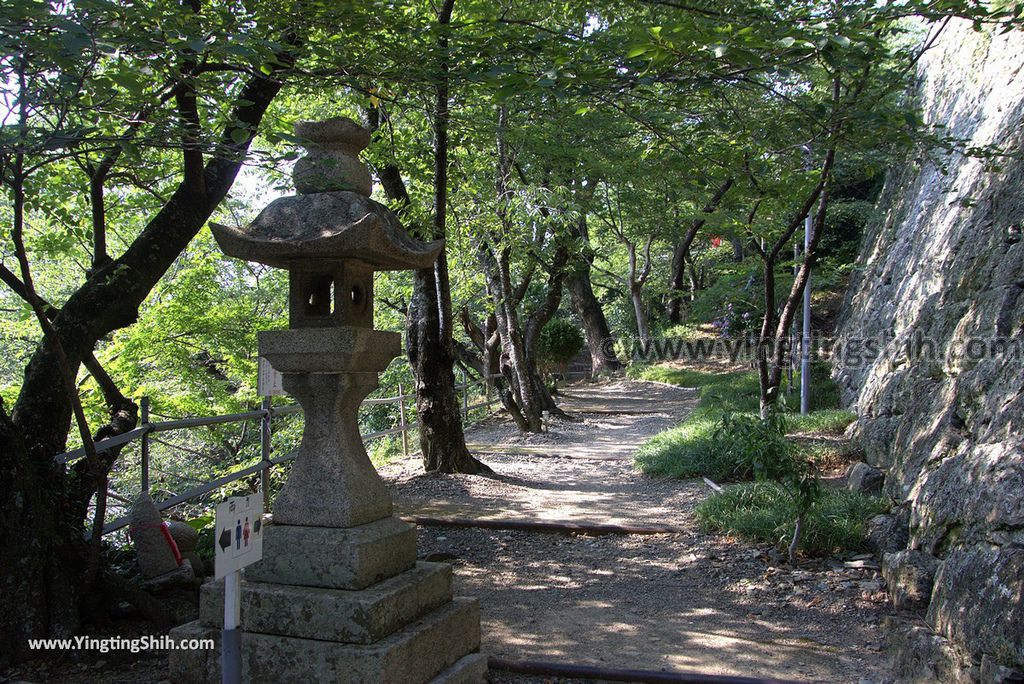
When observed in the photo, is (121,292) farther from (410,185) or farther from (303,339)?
(410,185)

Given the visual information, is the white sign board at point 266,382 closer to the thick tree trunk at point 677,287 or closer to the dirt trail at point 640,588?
A: the dirt trail at point 640,588

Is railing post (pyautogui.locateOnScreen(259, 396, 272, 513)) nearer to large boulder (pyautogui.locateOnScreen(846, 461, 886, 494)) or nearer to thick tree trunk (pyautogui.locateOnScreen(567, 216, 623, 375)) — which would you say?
large boulder (pyautogui.locateOnScreen(846, 461, 886, 494))

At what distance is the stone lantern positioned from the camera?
11.6 feet

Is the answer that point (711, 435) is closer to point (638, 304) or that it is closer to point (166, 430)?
point (166, 430)

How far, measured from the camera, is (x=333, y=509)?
3.77 metres

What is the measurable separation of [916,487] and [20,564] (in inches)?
245

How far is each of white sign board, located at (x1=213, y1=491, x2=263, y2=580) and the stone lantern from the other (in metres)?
0.79

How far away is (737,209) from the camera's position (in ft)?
38.7

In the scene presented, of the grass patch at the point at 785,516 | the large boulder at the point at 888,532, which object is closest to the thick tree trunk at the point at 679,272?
the grass patch at the point at 785,516

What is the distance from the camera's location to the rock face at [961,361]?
4.07 m

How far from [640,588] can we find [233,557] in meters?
3.95

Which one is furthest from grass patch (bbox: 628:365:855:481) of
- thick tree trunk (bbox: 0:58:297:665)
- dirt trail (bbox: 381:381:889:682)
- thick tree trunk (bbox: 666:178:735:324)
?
thick tree trunk (bbox: 666:178:735:324)

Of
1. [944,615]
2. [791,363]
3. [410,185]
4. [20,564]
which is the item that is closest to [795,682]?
[944,615]

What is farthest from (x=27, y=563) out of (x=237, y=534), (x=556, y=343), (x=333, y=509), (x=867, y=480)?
(x=556, y=343)
